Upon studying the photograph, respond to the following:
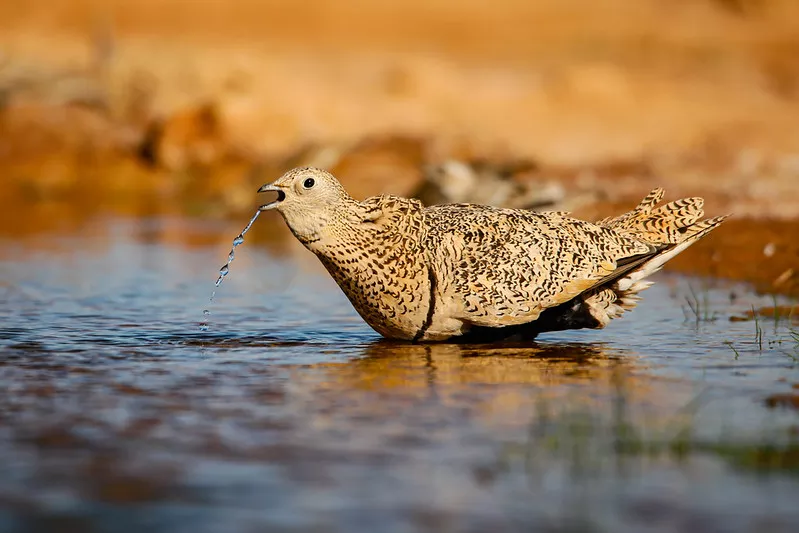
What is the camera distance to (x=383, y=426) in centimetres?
550

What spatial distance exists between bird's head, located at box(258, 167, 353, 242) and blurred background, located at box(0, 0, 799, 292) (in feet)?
21.9

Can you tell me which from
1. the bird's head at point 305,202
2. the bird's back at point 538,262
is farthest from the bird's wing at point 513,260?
the bird's head at point 305,202

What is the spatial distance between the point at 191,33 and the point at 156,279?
67.1 ft

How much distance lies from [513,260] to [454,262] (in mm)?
394

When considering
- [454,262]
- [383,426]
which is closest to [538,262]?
[454,262]

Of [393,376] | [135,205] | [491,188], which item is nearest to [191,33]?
[135,205]

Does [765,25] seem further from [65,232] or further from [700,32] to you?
[65,232]

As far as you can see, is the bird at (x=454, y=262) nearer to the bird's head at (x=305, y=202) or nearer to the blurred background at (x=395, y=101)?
the bird's head at (x=305, y=202)

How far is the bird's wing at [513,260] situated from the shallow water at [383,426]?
304 millimetres

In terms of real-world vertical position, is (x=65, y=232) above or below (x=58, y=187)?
below

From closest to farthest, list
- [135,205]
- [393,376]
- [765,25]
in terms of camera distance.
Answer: [393,376] → [135,205] → [765,25]

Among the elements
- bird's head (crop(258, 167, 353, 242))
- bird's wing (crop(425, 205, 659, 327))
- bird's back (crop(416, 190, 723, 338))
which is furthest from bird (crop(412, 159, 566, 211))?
bird's head (crop(258, 167, 353, 242))

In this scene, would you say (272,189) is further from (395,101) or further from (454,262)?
(395,101)

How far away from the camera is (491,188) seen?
1487 centimetres
